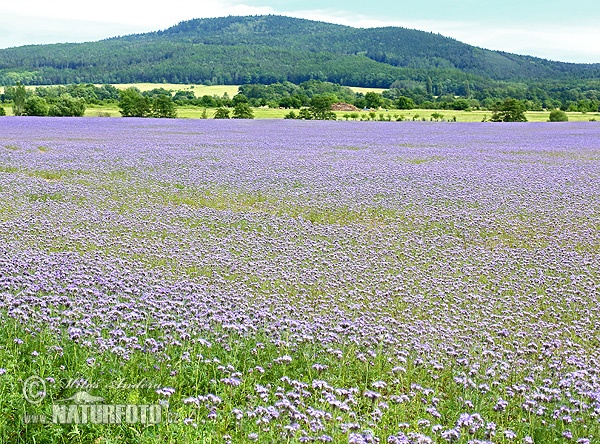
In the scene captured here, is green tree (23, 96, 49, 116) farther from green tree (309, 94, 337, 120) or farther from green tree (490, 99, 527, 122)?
green tree (490, 99, 527, 122)

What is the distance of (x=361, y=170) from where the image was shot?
18672 millimetres

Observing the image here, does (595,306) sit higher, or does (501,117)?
(501,117)

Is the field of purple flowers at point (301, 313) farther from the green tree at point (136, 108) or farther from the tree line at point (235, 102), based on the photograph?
the tree line at point (235, 102)

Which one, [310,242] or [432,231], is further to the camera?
[432,231]

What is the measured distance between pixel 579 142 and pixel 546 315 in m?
28.2

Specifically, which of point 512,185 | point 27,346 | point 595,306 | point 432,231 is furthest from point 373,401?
point 512,185

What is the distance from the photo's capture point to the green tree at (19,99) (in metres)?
57.9

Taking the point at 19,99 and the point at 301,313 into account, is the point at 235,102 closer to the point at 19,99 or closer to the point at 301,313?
the point at 19,99

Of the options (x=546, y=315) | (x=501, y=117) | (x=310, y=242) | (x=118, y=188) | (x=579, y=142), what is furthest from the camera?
(x=501, y=117)

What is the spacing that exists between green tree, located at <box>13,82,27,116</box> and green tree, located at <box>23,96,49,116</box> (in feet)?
0.99

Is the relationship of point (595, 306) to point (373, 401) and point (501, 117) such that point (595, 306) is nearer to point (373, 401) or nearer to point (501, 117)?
point (373, 401)

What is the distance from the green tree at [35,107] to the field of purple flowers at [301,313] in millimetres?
48804

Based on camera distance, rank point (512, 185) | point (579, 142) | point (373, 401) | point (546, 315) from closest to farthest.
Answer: point (373, 401), point (546, 315), point (512, 185), point (579, 142)

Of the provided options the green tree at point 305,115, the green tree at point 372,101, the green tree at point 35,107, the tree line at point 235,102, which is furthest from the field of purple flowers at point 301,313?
the green tree at point 372,101
